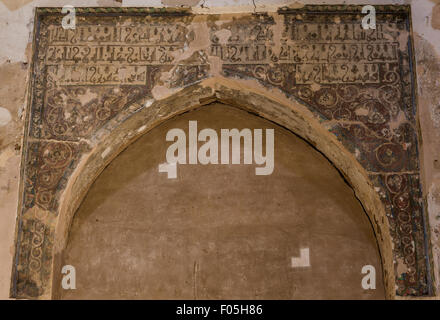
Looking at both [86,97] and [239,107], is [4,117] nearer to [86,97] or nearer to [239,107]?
[86,97]

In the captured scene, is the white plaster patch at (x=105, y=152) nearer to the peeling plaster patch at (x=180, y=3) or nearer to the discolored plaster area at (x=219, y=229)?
the discolored plaster area at (x=219, y=229)

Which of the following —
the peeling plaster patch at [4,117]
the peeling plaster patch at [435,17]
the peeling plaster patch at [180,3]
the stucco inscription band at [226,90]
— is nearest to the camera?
the stucco inscription band at [226,90]

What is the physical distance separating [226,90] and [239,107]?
258 millimetres

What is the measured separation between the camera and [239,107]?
4387 millimetres

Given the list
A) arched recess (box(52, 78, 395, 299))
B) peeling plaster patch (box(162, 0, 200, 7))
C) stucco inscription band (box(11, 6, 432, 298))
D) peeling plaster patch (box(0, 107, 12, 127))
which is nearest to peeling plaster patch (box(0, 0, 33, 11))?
stucco inscription band (box(11, 6, 432, 298))

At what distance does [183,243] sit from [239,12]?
1.77m

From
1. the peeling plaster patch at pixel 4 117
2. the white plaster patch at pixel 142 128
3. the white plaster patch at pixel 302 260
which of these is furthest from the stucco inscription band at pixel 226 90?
the white plaster patch at pixel 302 260

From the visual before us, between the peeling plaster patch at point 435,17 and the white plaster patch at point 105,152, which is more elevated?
the peeling plaster patch at point 435,17

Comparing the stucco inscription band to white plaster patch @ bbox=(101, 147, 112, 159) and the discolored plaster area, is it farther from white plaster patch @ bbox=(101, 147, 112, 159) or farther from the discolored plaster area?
the discolored plaster area

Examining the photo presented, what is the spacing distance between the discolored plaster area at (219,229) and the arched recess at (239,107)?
11 centimetres

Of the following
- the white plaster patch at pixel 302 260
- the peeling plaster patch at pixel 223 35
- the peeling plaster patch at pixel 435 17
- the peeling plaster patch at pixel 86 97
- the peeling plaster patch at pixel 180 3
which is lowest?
the white plaster patch at pixel 302 260

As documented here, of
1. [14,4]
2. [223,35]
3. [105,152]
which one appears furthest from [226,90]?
[14,4]

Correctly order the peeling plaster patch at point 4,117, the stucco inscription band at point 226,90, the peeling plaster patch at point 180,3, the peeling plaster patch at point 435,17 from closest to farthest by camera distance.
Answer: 1. the stucco inscription band at point 226,90
2. the peeling plaster patch at point 4,117
3. the peeling plaster patch at point 435,17
4. the peeling plaster patch at point 180,3

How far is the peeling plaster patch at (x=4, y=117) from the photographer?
3967 millimetres
